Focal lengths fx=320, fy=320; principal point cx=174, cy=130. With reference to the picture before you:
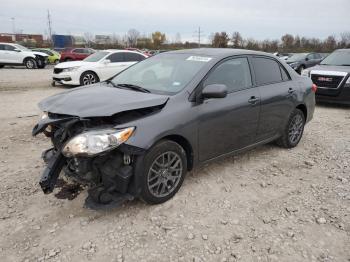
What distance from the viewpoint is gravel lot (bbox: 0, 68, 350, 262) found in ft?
9.20

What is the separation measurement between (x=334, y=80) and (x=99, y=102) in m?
8.05

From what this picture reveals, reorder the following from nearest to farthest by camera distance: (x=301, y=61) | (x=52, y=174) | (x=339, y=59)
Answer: (x=52, y=174)
(x=339, y=59)
(x=301, y=61)

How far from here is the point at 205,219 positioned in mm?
3293

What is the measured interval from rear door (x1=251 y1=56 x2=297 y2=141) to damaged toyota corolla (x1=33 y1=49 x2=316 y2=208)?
2cm

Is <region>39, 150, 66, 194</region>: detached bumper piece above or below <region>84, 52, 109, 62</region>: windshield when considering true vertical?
below

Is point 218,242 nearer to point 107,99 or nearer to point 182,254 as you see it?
point 182,254

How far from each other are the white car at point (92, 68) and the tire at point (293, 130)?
822cm

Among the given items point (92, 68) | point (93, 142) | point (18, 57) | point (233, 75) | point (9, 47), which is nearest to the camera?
point (93, 142)

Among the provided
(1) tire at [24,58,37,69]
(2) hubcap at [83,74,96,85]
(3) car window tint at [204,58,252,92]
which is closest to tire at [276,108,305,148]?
(3) car window tint at [204,58,252,92]

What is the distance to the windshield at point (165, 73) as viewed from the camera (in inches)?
150

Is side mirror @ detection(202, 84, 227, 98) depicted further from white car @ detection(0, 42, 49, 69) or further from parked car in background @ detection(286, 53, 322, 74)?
white car @ detection(0, 42, 49, 69)

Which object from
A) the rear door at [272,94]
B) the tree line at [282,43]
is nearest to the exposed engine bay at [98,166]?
the rear door at [272,94]

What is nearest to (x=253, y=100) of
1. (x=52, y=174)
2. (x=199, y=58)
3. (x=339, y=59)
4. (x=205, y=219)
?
(x=199, y=58)

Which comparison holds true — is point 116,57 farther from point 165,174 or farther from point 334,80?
point 165,174
